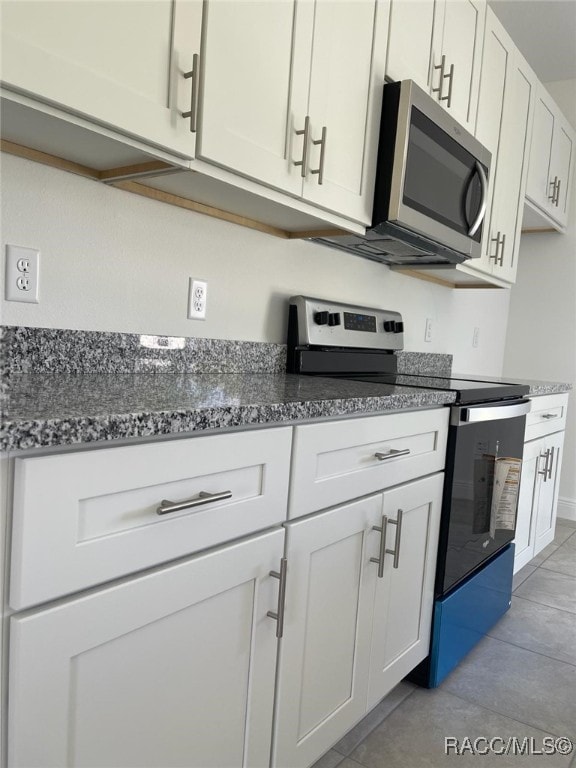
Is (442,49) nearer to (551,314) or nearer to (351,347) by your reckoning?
(351,347)

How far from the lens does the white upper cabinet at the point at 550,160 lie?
9.71ft

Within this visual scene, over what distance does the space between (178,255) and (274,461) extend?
76 centimetres

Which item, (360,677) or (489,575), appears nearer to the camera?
(360,677)

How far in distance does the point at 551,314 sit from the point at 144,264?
309 cm

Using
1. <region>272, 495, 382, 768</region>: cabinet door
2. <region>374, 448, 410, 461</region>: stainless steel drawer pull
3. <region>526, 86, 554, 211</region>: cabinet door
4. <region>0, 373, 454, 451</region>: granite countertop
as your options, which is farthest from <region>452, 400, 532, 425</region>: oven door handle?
<region>526, 86, 554, 211</region>: cabinet door

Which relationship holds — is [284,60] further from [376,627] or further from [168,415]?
[376,627]

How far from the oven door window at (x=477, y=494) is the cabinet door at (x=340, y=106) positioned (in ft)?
2.38

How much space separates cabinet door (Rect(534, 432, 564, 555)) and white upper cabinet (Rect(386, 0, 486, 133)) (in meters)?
1.49

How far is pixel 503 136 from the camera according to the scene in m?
2.53

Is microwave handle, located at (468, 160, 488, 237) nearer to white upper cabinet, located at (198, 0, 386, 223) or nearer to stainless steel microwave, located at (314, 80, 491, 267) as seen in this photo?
stainless steel microwave, located at (314, 80, 491, 267)

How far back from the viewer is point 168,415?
823mm

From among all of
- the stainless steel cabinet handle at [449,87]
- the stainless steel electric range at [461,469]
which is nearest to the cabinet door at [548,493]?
the stainless steel electric range at [461,469]

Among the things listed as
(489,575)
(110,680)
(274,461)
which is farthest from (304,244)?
(110,680)

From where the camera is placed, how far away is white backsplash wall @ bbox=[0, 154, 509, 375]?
125 centimetres
